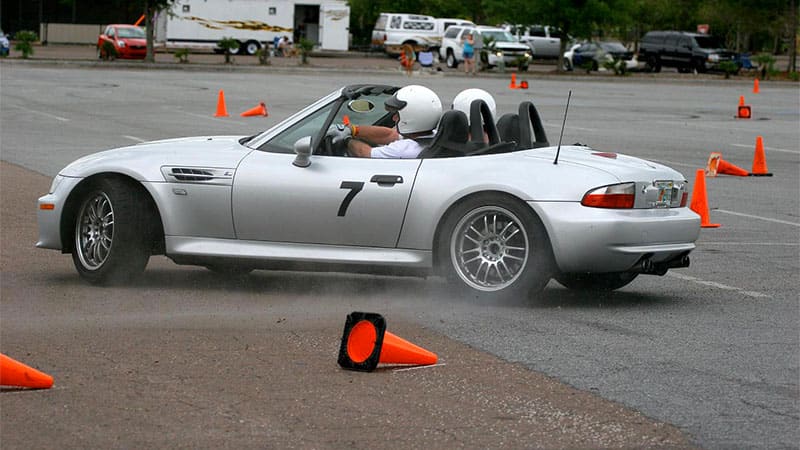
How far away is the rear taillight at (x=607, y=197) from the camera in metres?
8.45

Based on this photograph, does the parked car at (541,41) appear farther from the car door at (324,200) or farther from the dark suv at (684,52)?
the car door at (324,200)

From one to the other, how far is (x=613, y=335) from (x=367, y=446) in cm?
275

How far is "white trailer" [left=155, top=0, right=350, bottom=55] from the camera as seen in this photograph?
66750mm

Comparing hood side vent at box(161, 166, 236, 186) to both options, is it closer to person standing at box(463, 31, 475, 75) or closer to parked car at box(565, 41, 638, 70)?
person standing at box(463, 31, 475, 75)

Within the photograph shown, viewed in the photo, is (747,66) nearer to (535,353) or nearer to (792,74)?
(792,74)

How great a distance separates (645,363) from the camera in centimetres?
708

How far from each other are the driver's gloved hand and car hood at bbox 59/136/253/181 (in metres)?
0.56

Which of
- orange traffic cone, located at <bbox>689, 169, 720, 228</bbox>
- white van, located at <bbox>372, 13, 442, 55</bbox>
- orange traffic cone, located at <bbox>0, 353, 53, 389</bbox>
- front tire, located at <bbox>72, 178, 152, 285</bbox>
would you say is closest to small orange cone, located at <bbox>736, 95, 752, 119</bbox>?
orange traffic cone, located at <bbox>689, 169, 720, 228</bbox>

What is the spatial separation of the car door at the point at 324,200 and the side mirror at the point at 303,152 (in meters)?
0.04

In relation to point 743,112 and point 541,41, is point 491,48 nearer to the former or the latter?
point 541,41

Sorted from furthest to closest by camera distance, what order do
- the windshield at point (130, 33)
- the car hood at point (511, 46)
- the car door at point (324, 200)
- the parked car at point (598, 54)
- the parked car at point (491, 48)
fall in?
the parked car at point (598, 54) → the car hood at point (511, 46) → the windshield at point (130, 33) → the parked car at point (491, 48) → the car door at point (324, 200)

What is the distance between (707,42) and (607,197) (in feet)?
188

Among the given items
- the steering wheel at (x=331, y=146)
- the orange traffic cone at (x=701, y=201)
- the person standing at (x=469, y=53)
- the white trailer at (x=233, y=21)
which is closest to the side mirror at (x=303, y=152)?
the steering wheel at (x=331, y=146)

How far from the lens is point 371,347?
22.3ft
